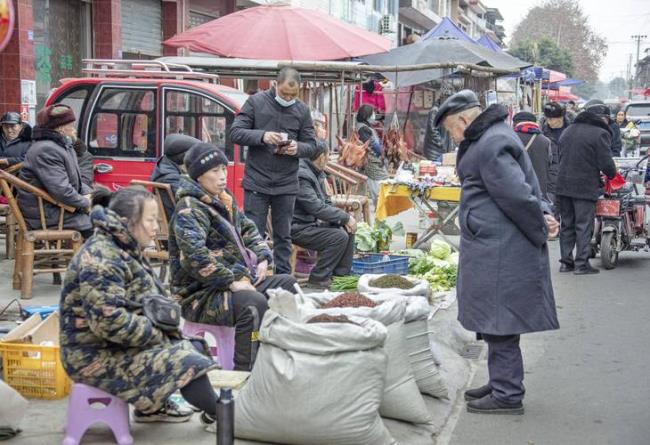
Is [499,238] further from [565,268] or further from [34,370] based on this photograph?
[565,268]

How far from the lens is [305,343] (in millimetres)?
4777

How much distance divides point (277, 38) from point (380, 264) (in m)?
5.95

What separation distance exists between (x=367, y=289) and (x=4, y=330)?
242 cm

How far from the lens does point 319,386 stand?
4.72 meters

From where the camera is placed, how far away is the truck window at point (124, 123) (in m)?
10.7

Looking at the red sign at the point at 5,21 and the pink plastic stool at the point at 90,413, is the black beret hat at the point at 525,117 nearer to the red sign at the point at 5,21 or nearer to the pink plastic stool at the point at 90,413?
the pink plastic stool at the point at 90,413

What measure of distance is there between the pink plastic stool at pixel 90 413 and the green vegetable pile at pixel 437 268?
17.1 ft

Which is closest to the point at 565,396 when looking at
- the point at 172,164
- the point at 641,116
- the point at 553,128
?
the point at 172,164

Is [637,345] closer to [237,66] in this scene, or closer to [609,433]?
[609,433]

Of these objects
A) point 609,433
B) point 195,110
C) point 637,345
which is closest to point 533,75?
point 195,110

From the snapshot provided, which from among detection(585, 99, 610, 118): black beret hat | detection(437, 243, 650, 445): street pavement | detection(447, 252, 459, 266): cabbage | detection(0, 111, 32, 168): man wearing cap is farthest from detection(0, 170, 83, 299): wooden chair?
detection(585, 99, 610, 118): black beret hat

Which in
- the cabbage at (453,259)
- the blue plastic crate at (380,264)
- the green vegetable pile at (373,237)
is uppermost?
the green vegetable pile at (373,237)

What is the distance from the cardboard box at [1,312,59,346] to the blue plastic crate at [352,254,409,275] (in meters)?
4.17

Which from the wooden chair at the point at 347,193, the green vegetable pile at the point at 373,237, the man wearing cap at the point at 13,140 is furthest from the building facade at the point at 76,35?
the green vegetable pile at the point at 373,237
